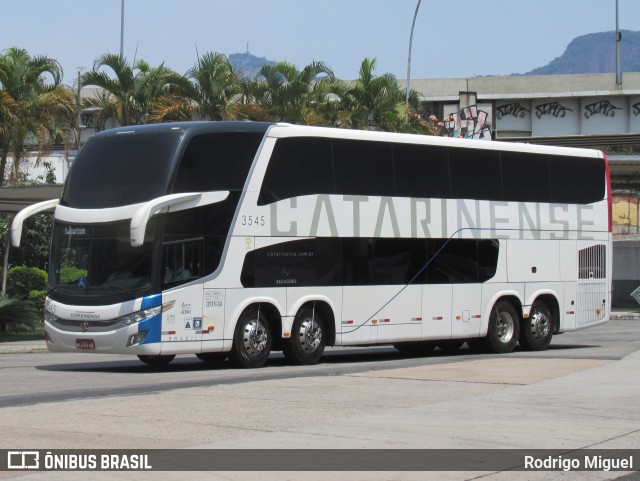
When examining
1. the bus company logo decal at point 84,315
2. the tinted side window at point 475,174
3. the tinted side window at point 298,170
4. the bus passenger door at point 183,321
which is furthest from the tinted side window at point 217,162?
the tinted side window at point 475,174

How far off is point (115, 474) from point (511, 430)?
14.4 feet

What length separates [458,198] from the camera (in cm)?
2341

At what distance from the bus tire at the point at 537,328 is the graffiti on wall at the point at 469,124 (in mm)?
25982

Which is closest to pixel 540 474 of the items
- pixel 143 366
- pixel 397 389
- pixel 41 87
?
pixel 397 389

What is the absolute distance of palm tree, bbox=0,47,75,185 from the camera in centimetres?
3606

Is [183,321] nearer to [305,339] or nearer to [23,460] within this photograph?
[305,339]

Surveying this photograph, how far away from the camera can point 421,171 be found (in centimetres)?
2272

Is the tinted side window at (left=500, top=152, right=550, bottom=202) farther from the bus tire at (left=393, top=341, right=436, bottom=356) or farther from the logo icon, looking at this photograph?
the logo icon

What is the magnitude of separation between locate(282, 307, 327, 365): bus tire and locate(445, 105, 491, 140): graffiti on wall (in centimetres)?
3127

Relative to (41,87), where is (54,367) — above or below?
below

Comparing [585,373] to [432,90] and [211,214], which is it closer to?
[211,214]

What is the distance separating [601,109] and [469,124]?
8.09 m

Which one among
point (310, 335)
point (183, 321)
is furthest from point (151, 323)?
point (310, 335)

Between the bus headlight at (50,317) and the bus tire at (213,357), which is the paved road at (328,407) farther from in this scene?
the bus headlight at (50,317)
